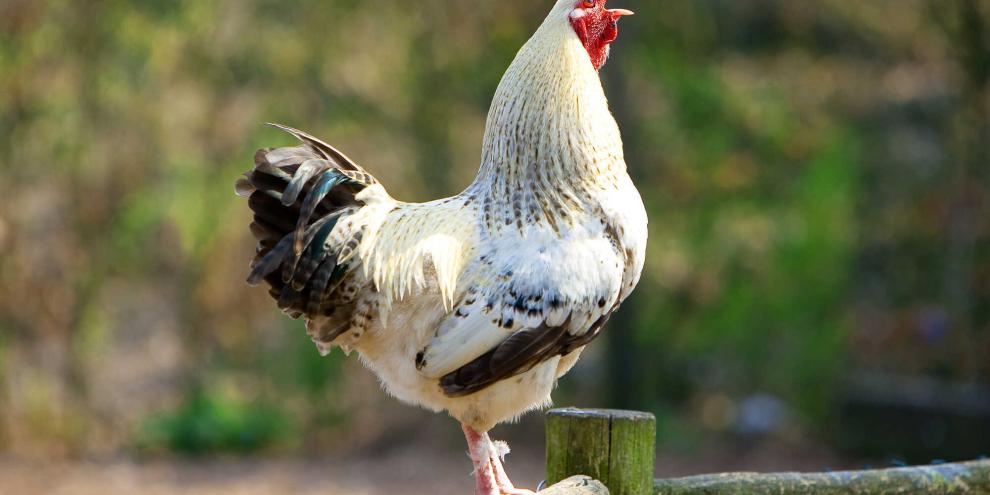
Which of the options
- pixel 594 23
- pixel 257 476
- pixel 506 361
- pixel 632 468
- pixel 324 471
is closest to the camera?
pixel 632 468

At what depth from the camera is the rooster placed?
346 centimetres

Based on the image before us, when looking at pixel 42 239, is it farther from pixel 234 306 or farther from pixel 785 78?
pixel 785 78

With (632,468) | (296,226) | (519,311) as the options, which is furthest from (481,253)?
(632,468)

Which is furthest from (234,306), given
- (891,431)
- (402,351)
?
(402,351)

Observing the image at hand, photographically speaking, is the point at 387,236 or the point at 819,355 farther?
the point at 819,355

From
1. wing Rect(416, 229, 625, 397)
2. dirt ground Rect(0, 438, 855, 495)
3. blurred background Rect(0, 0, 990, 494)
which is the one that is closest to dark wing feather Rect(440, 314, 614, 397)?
wing Rect(416, 229, 625, 397)

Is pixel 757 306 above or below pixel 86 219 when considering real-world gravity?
below

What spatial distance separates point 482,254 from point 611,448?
763 mm

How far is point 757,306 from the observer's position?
390 inches

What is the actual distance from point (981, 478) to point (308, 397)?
270 inches

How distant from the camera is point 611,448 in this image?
3.14m

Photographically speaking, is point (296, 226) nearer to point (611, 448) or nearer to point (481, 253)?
point (481, 253)

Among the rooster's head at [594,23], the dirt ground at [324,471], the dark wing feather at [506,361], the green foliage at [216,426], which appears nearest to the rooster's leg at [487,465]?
the dark wing feather at [506,361]

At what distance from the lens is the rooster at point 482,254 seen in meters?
3.46
